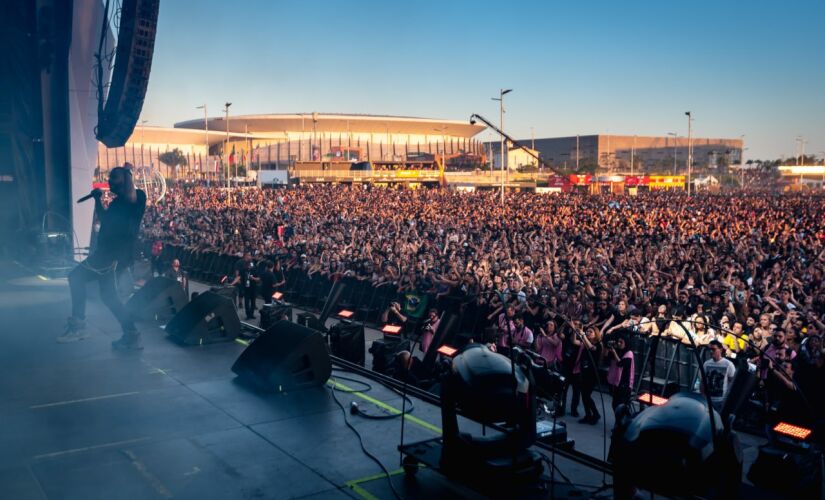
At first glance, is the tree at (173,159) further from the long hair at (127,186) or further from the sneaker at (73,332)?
the long hair at (127,186)

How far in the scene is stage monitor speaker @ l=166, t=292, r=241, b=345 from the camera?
10008mm

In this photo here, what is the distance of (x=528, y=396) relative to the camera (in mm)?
5270

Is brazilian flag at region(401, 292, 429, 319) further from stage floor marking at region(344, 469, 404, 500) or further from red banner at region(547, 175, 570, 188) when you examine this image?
red banner at region(547, 175, 570, 188)

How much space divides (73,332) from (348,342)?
4280 mm

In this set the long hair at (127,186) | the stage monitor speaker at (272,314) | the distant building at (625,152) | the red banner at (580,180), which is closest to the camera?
the long hair at (127,186)

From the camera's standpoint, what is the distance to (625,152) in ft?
508

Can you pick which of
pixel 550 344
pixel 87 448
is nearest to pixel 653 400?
pixel 550 344

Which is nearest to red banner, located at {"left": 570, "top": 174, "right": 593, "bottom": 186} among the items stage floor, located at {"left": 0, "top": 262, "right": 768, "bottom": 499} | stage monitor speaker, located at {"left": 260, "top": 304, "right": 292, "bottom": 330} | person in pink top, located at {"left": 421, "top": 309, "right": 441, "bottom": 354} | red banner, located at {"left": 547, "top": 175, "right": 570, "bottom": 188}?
red banner, located at {"left": 547, "top": 175, "right": 570, "bottom": 188}

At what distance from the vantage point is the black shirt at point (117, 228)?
8.97m

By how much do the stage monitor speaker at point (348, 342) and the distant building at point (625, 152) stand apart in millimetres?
138383

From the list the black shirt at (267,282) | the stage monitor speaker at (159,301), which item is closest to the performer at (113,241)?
the stage monitor speaker at (159,301)

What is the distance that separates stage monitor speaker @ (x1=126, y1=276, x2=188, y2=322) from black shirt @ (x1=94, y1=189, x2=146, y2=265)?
2788 millimetres

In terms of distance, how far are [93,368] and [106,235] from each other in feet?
5.71

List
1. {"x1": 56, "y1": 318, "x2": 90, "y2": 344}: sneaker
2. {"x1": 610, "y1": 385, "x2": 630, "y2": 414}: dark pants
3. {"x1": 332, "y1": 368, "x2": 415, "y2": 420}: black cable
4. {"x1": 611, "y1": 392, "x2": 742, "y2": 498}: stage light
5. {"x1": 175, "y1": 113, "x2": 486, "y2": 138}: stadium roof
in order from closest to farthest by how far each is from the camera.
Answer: {"x1": 611, "y1": 392, "x2": 742, "y2": 498}: stage light
{"x1": 332, "y1": 368, "x2": 415, "y2": 420}: black cable
{"x1": 56, "y1": 318, "x2": 90, "y2": 344}: sneaker
{"x1": 610, "y1": 385, "x2": 630, "y2": 414}: dark pants
{"x1": 175, "y1": 113, "x2": 486, "y2": 138}: stadium roof
